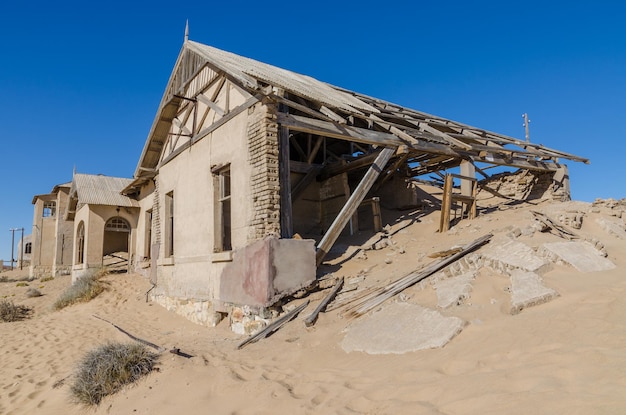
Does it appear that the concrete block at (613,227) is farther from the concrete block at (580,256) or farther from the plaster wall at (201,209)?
the plaster wall at (201,209)

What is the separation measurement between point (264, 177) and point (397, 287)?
3204mm

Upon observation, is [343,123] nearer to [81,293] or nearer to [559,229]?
[559,229]

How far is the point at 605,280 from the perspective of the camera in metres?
5.52

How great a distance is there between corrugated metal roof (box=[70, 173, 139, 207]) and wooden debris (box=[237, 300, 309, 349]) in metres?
13.6

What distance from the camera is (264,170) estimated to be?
7.85 m

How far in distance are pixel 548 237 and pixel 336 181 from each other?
6.00m

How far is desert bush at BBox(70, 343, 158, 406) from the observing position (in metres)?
5.17

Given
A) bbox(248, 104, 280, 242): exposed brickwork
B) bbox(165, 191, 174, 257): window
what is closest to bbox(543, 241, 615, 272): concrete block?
bbox(248, 104, 280, 242): exposed brickwork

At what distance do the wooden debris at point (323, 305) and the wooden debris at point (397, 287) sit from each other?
1.92 ft

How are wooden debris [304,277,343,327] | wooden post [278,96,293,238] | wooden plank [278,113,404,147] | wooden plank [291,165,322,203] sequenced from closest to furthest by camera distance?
wooden debris [304,277,343,327] < wooden post [278,96,293,238] < wooden plank [278,113,404,147] < wooden plank [291,165,322,203]

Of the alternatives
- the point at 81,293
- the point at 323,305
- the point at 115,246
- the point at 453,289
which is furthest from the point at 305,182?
the point at 115,246

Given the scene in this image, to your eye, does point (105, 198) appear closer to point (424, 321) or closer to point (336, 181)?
point (336, 181)

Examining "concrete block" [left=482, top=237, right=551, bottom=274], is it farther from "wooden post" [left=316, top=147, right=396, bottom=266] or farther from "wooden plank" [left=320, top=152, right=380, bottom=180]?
"wooden plank" [left=320, top=152, right=380, bottom=180]

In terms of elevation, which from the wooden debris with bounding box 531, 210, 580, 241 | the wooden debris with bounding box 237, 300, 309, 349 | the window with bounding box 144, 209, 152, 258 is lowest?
the wooden debris with bounding box 237, 300, 309, 349
